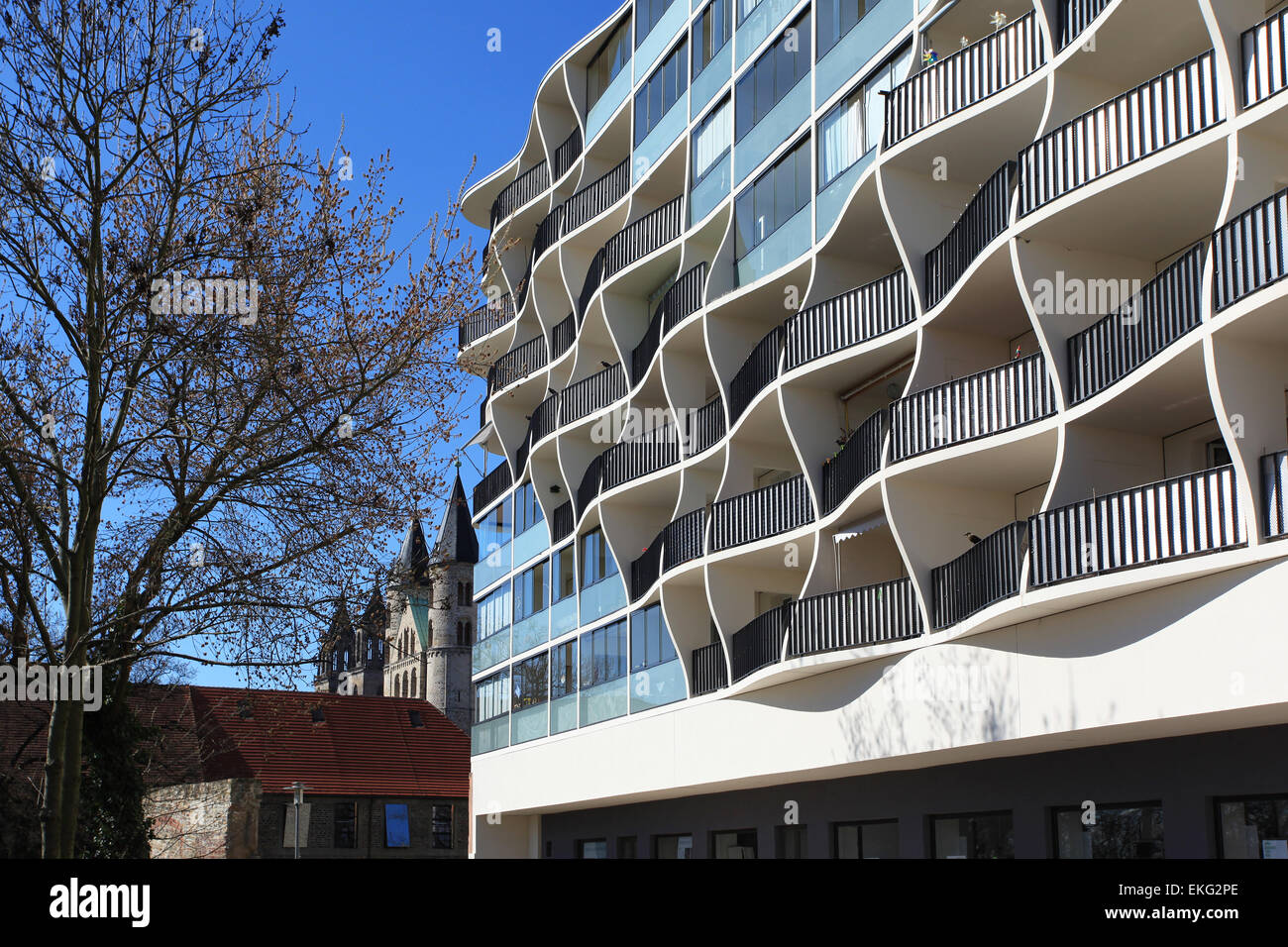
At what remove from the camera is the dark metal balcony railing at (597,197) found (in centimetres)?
3584

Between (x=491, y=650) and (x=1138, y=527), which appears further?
(x=491, y=650)

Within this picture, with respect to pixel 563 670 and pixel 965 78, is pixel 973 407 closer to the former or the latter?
pixel 965 78

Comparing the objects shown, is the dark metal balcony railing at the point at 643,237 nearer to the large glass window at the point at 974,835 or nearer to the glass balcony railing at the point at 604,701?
the glass balcony railing at the point at 604,701

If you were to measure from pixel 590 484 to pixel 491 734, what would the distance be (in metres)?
10.8

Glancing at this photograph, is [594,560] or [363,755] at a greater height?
[594,560]

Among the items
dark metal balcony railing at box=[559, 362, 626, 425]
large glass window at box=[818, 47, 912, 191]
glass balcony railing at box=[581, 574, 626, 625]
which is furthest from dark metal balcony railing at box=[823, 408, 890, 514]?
dark metal balcony railing at box=[559, 362, 626, 425]

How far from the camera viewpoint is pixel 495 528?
4541cm

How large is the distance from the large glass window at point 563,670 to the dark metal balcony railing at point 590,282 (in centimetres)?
946

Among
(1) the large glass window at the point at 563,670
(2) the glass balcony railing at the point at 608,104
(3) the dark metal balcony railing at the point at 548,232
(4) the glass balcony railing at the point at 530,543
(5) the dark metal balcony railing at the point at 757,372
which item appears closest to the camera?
(5) the dark metal balcony railing at the point at 757,372

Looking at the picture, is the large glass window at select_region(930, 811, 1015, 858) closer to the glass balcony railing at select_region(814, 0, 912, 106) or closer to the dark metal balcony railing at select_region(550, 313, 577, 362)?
the glass balcony railing at select_region(814, 0, 912, 106)

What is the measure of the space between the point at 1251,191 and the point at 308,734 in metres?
54.8

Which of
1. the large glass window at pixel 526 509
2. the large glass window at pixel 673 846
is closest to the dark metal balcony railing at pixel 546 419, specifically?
the large glass window at pixel 526 509

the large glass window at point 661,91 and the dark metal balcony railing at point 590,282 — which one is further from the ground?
the large glass window at point 661,91

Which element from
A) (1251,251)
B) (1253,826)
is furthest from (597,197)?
(1253,826)
